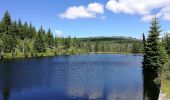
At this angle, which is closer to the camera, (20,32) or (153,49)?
(153,49)

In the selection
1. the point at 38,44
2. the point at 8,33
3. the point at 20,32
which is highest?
the point at 20,32

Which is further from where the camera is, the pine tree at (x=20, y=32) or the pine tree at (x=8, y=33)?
the pine tree at (x=20, y=32)

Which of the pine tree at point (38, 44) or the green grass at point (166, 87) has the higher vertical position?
the pine tree at point (38, 44)

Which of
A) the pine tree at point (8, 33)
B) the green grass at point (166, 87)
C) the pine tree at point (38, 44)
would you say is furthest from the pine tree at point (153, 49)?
the pine tree at point (38, 44)

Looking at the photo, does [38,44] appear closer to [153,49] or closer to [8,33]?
A: [8,33]

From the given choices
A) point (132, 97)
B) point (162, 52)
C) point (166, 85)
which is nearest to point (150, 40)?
point (162, 52)

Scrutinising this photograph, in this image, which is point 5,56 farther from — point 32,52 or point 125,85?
point 125,85

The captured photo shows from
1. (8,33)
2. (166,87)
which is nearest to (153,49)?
(166,87)

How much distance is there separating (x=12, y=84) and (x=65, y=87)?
1184 cm

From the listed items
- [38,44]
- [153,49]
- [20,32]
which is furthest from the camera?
[38,44]

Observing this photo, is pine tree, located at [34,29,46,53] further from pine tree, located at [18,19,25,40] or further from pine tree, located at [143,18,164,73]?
pine tree, located at [143,18,164,73]

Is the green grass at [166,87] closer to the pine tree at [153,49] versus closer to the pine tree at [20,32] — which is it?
the pine tree at [153,49]

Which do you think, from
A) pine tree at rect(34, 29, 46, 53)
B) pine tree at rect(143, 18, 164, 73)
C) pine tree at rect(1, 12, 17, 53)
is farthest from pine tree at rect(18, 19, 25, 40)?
pine tree at rect(143, 18, 164, 73)

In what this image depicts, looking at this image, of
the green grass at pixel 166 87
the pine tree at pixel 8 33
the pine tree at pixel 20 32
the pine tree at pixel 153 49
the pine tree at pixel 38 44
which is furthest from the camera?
the pine tree at pixel 38 44
